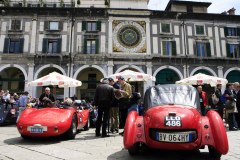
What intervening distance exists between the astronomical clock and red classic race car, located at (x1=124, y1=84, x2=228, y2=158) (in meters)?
20.6

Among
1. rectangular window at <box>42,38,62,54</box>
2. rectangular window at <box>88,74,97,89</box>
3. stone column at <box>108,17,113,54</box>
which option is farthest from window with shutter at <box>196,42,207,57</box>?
rectangular window at <box>42,38,62,54</box>

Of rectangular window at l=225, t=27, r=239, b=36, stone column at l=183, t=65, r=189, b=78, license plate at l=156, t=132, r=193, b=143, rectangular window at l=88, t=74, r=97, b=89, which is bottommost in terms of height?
license plate at l=156, t=132, r=193, b=143

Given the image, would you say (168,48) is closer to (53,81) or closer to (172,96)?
(53,81)

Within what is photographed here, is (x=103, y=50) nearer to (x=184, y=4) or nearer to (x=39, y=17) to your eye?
(x=39, y=17)

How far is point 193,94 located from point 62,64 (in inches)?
815

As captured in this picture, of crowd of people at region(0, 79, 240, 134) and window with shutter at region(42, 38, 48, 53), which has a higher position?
window with shutter at region(42, 38, 48, 53)

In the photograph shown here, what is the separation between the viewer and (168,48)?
1002 inches

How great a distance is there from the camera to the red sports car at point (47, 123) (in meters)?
5.97

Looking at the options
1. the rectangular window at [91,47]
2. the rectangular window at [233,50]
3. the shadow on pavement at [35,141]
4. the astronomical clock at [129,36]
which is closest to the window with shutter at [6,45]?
the rectangular window at [91,47]

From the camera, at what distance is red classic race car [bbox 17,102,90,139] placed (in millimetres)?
5973

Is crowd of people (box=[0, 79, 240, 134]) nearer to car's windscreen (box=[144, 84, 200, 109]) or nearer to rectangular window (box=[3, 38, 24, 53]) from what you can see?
car's windscreen (box=[144, 84, 200, 109])

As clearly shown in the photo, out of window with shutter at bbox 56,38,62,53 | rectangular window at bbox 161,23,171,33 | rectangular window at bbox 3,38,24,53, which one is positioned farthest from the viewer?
rectangular window at bbox 161,23,171,33

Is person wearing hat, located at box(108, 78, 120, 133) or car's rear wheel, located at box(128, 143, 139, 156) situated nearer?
car's rear wheel, located at box(128, 143, 139, 156)

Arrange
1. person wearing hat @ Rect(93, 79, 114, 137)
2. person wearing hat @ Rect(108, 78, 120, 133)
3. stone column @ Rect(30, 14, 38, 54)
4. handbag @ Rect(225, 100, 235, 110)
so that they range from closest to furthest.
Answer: person wearing hat @ Rect(93, 79, 114, 137) < person wearing hat @ Rect(108, 78, 120, 133) < handbag @ Rect(225, 100, 235, 110) < stone column @ Rect(30, 14, 38, 54)
